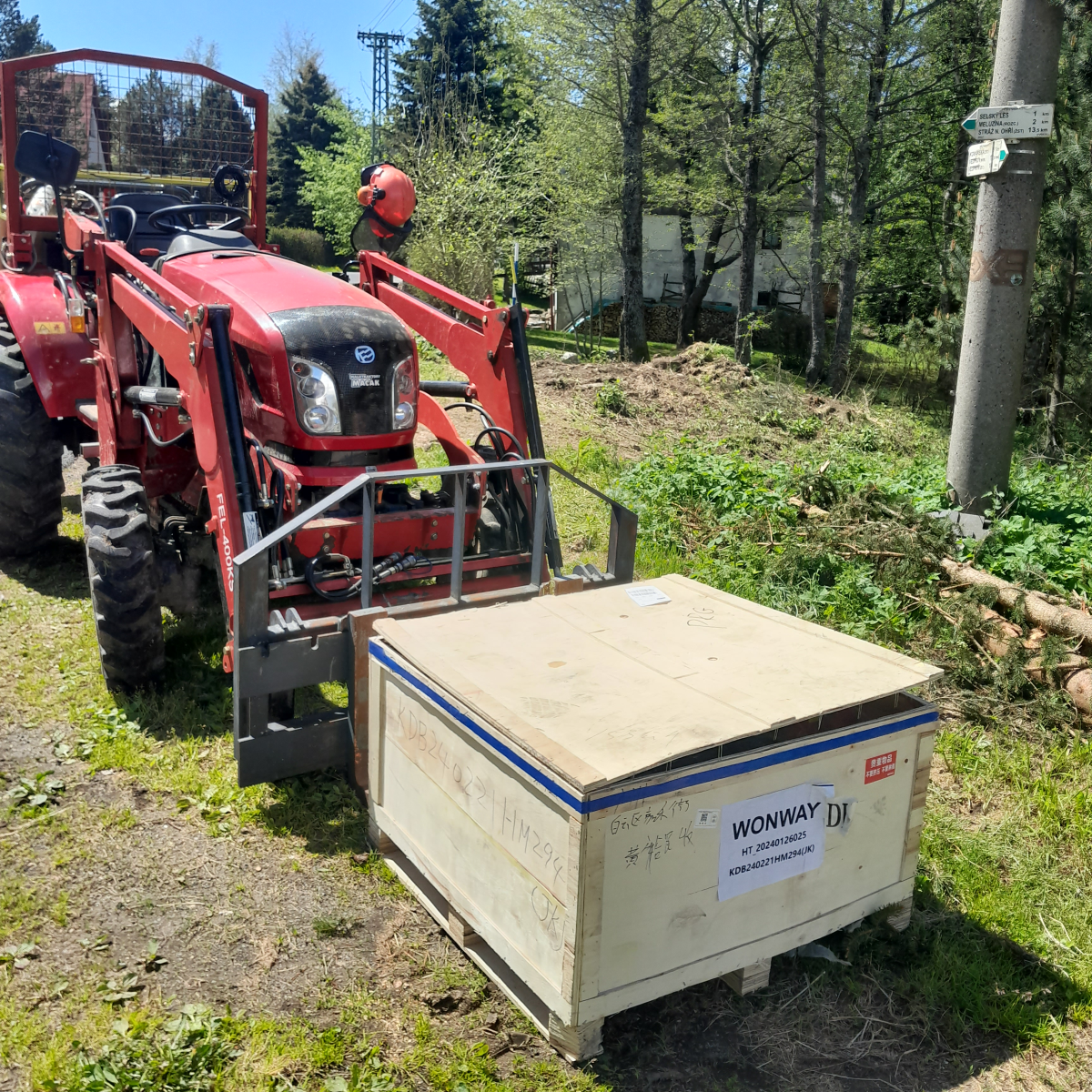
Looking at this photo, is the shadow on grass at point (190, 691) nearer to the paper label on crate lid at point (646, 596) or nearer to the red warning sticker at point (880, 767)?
the paper label on crate lid at point (646, 596)

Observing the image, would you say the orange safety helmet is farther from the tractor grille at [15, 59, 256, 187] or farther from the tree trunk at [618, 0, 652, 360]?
the tree trunk at [618, 0, 652, 360]

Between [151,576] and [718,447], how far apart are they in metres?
6.49

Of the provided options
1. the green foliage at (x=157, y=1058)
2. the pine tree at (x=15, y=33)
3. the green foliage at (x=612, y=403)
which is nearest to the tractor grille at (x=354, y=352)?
the green foliage at (x=157, y=1058)

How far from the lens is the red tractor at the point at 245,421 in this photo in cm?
399

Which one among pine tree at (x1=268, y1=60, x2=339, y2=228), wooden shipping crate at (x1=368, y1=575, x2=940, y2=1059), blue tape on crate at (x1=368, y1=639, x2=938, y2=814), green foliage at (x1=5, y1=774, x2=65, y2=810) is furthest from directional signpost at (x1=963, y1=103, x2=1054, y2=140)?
pine tree at (x1=268, y1=60, x2=339, y2=228)

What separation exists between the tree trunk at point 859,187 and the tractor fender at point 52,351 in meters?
12.8

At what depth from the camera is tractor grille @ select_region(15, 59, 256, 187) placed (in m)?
6.57

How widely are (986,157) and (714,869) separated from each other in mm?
5161

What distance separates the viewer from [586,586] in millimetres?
4590

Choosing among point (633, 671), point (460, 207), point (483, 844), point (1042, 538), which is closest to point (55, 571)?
point (483, 844)

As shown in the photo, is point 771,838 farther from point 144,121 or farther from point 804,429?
point 804,429

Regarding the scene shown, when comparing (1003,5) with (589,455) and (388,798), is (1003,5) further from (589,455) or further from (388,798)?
(388,798)

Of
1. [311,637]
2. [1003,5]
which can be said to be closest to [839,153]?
[1003,5]

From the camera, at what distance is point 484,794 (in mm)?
3117
